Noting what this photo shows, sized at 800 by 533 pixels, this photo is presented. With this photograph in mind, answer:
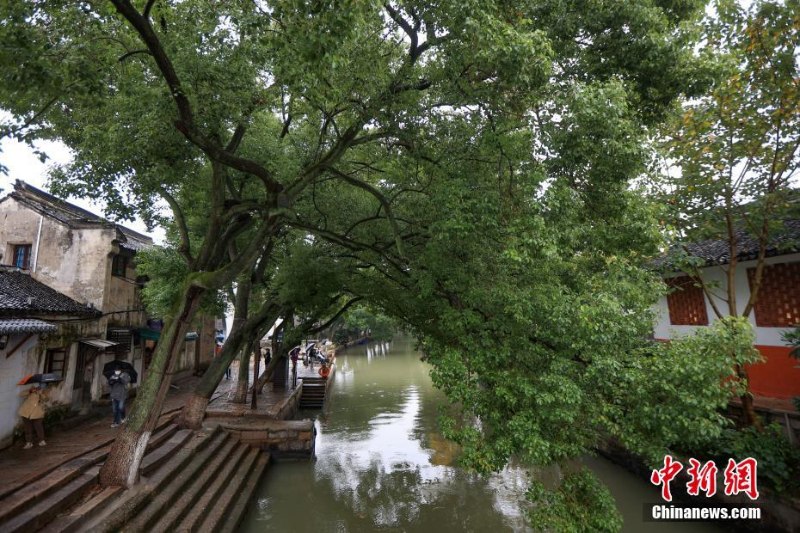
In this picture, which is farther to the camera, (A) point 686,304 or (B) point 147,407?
(A) point 686,304

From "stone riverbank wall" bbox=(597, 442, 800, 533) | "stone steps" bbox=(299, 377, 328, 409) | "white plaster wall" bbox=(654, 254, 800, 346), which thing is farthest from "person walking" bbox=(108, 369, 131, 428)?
"stone riverbank wall" bbox=(597, 442, 800, 533)

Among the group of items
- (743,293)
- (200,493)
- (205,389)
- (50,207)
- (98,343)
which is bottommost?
(200,493)

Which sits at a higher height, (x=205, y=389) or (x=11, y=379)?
(x=11, y=379)

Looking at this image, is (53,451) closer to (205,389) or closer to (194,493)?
(205,389)

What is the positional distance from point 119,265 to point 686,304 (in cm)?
1901

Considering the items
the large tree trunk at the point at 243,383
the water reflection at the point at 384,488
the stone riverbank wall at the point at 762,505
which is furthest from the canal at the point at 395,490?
the large tree trunk at the point at 243,383

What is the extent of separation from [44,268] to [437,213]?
1334 centimetres

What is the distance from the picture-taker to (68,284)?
1345 centimetres

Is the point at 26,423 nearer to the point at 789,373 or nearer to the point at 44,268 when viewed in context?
the point at 44,268

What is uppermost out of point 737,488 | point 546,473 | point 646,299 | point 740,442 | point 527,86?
point 527,86

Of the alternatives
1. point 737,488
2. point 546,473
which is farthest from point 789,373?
point 546,473

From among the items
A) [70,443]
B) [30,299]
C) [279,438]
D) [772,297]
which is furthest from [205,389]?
[772,297]

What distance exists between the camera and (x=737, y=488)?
7855 millimetres

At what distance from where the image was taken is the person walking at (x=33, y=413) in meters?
9.42
